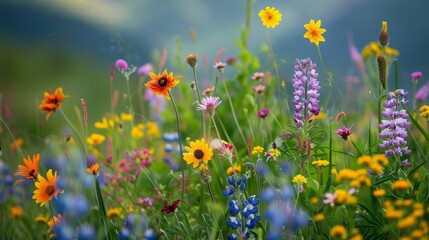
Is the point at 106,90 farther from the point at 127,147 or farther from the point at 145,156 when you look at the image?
the point at 145,156

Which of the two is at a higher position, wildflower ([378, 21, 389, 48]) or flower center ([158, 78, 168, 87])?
wildflower ([378, 21, 389, 48])

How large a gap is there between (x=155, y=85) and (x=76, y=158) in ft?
1.39

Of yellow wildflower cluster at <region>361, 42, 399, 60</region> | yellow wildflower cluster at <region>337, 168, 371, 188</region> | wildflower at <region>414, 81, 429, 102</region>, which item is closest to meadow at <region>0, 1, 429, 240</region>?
yellow wildflower cluster at <region>337, 168, 371, 188</region>

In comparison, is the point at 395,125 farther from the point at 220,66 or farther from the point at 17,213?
the point at 17,213

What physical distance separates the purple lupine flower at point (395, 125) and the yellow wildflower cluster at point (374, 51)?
1.58m

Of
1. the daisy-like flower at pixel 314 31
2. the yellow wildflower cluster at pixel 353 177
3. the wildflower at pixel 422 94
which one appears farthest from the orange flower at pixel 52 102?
the wildflower at pixel 422 94

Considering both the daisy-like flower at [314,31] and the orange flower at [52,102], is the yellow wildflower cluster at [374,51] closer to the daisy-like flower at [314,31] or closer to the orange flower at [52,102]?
the daisy-like flower at [314,31]

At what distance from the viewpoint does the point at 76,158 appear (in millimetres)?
1579

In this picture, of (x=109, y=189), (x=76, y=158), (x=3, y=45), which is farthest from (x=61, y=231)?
(x=3, y=45)

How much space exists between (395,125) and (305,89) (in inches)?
12.7

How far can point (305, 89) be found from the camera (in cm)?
191

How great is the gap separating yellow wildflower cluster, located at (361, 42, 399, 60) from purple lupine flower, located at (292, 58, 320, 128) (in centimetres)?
165

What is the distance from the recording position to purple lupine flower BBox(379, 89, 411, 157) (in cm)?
184

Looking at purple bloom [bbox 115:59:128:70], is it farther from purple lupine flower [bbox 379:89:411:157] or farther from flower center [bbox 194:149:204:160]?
purple lupine flower [bbox 379:89:411:157]
